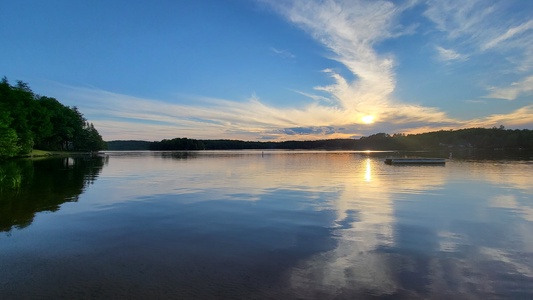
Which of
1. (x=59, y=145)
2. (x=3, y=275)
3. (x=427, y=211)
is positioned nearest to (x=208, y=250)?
(x=3, y=275)

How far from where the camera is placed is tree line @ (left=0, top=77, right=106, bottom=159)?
5776cm

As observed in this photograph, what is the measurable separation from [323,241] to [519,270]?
6.51 meters

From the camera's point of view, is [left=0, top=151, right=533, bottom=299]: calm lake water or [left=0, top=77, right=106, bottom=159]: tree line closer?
[left=0, top=151, right=533, bottom=299]: calm lake water

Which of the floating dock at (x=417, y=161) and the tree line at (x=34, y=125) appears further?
the floating dock at (x=417, y=161)

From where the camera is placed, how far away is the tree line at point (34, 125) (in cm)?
5776

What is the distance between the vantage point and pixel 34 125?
89.3 metres

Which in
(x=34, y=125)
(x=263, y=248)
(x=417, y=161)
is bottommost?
(x=263, y=248)

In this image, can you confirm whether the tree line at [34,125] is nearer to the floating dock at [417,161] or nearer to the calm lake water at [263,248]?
the calm lake water at [263,248]

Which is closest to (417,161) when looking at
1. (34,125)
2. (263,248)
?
(263,248)

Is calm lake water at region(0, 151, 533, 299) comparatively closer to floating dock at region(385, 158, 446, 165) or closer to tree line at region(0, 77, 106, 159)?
tree line at region(0, 77, 106, 159)

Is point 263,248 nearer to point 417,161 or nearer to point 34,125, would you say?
point 417,161

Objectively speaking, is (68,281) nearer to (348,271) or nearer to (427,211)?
(348,271)

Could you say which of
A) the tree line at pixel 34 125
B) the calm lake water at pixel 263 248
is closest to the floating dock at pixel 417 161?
the calm lake water at pixel 263 248

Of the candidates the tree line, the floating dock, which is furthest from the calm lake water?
the floating dock
